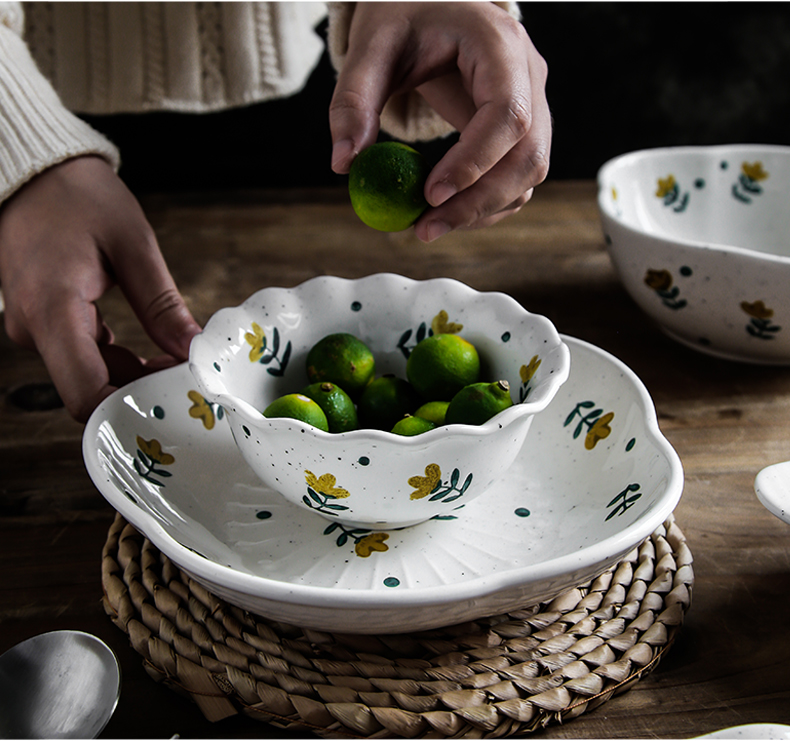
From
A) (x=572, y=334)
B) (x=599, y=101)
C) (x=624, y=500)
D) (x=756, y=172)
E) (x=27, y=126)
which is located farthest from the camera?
(x=599, y=101)

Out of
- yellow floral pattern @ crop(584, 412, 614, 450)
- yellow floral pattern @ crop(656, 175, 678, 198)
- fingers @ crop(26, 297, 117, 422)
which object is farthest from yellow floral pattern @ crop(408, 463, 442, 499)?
yellow floral pattern @ crop(656, 175, 678, 198)

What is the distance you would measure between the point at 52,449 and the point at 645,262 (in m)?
0.74

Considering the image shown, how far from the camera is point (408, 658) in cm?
52

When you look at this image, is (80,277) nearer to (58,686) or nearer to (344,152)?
(344,152)

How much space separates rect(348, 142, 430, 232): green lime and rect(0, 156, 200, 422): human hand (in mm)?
281

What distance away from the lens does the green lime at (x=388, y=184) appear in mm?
631

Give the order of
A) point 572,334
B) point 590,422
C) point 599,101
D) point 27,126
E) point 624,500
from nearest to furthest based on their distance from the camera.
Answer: point 624,500
point 590,422
point 27,126
point 572,334
point 599,101

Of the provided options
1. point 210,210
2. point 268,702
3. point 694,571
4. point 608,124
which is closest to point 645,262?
point 694,571

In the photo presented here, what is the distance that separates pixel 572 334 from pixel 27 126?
72 cm

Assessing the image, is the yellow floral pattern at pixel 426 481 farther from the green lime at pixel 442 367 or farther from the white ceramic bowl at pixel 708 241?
the white ceramic bowl at pixel 708 241

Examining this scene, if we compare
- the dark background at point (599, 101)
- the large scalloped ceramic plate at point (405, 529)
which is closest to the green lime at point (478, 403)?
the large scalloped ceramic plate at point (405, 529)

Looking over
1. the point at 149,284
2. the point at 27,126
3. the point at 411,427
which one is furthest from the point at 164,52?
the point at 411,427

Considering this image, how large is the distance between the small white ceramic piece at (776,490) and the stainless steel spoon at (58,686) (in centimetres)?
50

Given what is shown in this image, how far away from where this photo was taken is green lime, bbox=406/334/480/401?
0.63 metres
